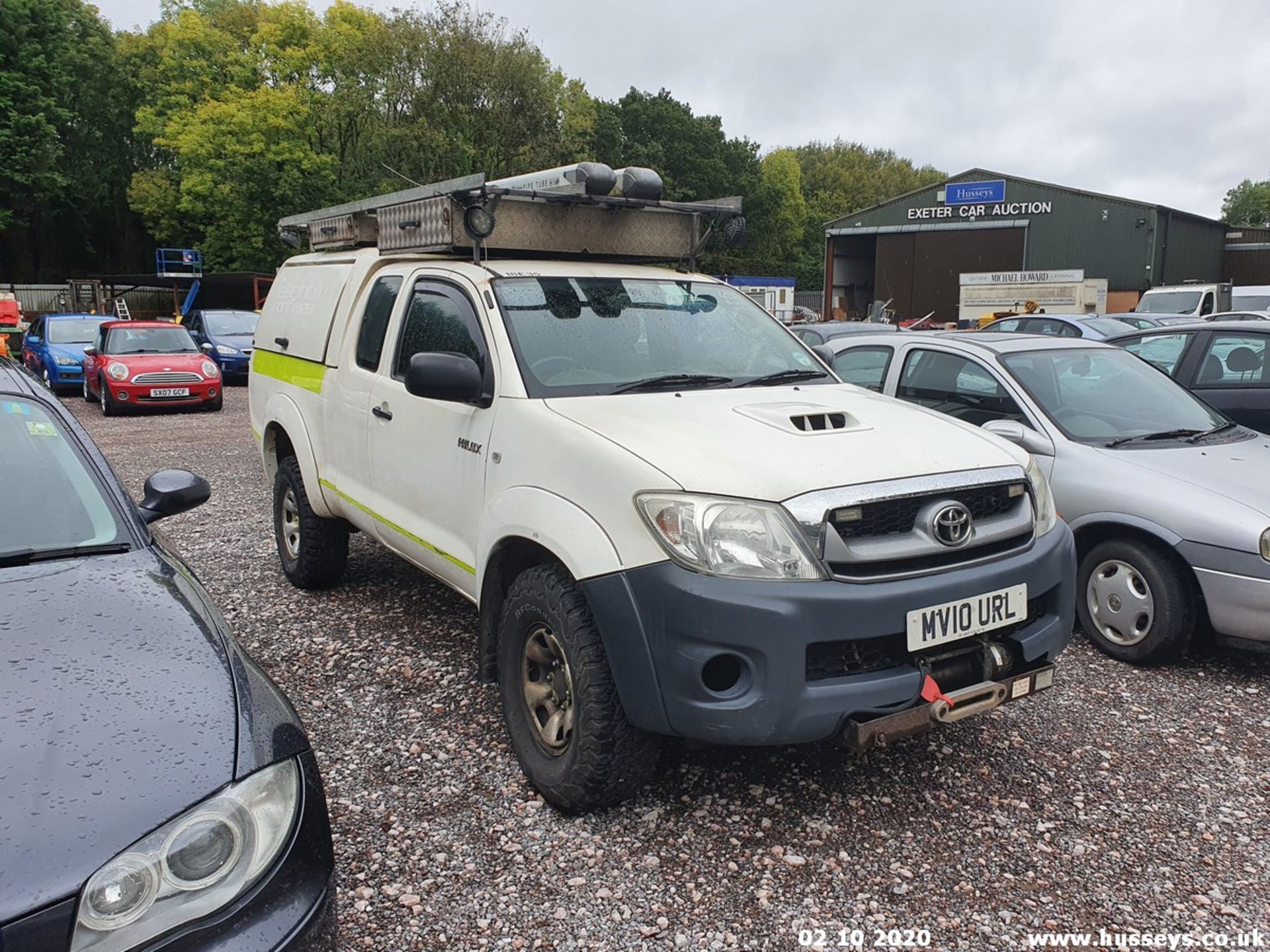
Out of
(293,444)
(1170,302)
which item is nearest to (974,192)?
(1170,302)

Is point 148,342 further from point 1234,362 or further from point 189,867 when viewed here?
point 189,867

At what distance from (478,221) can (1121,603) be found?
11.6ft

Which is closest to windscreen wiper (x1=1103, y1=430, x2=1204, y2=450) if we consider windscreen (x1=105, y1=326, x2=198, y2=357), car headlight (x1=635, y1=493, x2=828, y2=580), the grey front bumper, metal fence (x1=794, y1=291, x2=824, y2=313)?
the grey front bumper

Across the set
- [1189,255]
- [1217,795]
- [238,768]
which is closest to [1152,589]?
[1217,795]

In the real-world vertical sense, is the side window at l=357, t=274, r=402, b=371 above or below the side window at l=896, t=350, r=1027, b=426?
above

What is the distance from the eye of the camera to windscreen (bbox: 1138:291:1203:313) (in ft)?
70.2

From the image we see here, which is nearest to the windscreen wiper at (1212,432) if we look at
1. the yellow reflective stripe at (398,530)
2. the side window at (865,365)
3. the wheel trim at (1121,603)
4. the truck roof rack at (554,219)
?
the wheel trim at (1121,603)

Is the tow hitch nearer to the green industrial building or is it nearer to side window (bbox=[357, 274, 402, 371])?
side window (bbox=[357, 274, 402, 371])

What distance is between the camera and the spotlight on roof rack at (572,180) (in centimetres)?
427

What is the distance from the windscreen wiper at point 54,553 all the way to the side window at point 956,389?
4.23 m

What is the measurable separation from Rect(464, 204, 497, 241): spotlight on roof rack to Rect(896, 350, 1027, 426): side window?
2.86 meters

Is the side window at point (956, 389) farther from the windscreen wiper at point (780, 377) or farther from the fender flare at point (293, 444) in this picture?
the fender flare at point (293, 444)

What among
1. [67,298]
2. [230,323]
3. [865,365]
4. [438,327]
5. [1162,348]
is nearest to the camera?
[438,327]

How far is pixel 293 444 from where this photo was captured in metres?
5.33
